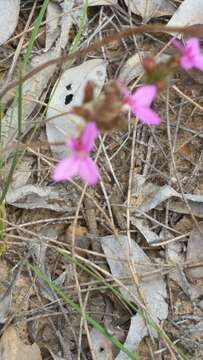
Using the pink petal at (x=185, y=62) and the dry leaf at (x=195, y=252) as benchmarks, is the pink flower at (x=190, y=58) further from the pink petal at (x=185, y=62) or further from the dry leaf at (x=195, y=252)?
the dry leaf at (x=195, y=252)

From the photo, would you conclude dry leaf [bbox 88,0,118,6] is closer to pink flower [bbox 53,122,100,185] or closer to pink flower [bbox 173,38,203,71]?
pink flower [bbox 173,38,203,71]

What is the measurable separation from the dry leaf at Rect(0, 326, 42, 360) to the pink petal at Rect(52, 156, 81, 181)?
2.26 ft

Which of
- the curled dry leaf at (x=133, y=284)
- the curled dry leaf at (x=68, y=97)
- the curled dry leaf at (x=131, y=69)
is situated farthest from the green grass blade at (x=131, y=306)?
the curled dry leaf at (x=131, y=69)

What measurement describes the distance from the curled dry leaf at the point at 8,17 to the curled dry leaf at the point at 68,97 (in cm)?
19

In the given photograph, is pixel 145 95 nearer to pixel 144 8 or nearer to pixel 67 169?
pixel 67 169

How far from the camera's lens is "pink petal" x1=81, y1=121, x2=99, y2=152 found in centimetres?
82

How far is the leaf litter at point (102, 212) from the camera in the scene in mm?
1468

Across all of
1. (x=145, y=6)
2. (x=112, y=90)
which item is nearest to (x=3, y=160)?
(x=145, y=6)

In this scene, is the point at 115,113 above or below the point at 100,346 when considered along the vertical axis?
above

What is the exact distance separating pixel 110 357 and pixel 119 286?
16 cm

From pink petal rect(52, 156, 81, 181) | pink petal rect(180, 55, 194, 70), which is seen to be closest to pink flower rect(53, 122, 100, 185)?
pink petal rect(52, 156, 81, 181)

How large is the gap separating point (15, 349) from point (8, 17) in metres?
0.86

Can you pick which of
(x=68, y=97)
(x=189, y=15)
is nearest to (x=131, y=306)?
(x=68, y=97)

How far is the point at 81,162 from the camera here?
846 millimetres
